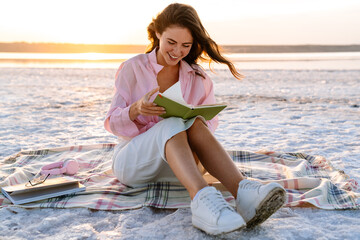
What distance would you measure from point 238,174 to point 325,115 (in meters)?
4.19

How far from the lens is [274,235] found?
2023 mm

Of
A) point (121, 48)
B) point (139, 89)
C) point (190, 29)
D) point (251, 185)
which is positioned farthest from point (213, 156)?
point (121, 48)

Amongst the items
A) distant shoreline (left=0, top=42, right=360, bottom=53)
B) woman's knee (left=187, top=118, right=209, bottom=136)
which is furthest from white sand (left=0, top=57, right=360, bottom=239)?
distant shoreline (left=0, top=42, right=360, bottom=53)

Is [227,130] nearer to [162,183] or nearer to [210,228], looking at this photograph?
[162,183]

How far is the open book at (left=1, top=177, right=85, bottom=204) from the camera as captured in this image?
2445mm

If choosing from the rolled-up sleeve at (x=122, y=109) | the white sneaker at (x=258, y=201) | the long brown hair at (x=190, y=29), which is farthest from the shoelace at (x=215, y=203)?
the long brown hair at (x=190, y=29)

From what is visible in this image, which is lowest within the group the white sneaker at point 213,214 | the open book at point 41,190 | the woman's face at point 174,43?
the open book at point 41,190

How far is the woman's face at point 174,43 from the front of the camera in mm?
2598

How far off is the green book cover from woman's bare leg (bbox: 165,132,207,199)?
0.13 metres

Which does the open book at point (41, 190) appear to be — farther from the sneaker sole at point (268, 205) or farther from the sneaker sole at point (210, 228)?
the sneaker sole at point (268, 205)

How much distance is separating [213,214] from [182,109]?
632 mm

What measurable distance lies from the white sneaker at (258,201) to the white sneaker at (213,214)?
15 cm

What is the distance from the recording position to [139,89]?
2736 millimetres

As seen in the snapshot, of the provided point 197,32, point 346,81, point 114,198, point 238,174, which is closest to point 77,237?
point 114,198
